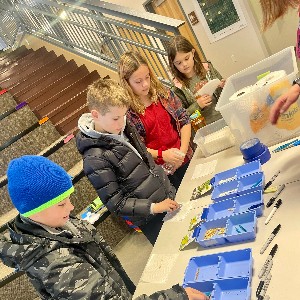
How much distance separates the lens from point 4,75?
5.41 metres

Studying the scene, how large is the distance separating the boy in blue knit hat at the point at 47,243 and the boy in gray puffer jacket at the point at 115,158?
0.62m

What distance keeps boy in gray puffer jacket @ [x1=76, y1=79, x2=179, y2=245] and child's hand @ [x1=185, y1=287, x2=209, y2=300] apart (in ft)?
2.24

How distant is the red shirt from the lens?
2350 mm

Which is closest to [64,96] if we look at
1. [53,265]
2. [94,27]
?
[94,27]

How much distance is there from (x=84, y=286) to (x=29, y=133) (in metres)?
3.02

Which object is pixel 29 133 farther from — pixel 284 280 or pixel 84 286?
pixel 284 280

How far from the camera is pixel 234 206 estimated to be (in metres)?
1.61

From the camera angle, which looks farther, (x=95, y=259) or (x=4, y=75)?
(x=4, y=75)

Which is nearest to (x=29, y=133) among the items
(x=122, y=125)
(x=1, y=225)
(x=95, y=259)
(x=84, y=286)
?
(x=1, y=225)

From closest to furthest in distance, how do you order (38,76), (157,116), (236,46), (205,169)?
(205,169) < (157,116) < (38,76) < (236,46)

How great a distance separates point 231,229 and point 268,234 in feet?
0.51

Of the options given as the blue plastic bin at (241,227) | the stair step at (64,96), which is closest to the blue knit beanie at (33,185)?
the blue plastic bin at (241,227)

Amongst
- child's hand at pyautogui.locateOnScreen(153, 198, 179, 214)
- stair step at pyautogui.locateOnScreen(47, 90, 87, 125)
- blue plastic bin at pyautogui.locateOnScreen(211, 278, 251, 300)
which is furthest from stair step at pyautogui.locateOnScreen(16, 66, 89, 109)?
blue plastic bin at pyautogui.locateOnScreen(211, 278, 251, 300)

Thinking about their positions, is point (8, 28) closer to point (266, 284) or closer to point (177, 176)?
point (177, 176)
